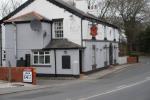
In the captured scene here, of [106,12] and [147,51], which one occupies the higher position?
[106,12]

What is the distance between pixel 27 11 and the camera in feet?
151

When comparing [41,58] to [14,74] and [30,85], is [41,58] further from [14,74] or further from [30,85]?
[30,85]

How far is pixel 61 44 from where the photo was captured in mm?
42562

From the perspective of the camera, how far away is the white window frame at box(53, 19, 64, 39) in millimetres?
43844

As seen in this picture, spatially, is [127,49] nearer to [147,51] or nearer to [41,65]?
[147,51]

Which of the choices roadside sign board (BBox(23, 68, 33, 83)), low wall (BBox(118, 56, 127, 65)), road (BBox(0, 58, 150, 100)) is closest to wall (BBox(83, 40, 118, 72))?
low wall (BBox(118, 56, 127, 65))

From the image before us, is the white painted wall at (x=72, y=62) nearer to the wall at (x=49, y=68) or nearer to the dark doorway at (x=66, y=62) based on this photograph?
the dark doorway at (x=66, y=62)

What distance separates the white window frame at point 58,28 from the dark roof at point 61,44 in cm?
56

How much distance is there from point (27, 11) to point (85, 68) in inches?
356

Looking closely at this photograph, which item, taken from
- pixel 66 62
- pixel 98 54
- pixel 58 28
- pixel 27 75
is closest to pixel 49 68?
pixel 66 62

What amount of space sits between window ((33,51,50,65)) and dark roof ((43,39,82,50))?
29.3 inches

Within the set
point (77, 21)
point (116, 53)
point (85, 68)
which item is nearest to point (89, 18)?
point (77, 21)

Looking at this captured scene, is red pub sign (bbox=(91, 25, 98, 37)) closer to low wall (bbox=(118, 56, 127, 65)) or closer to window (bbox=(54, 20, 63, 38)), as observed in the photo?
window (bbox=(54, 20, 63, 38))

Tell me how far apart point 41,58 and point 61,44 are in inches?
102
